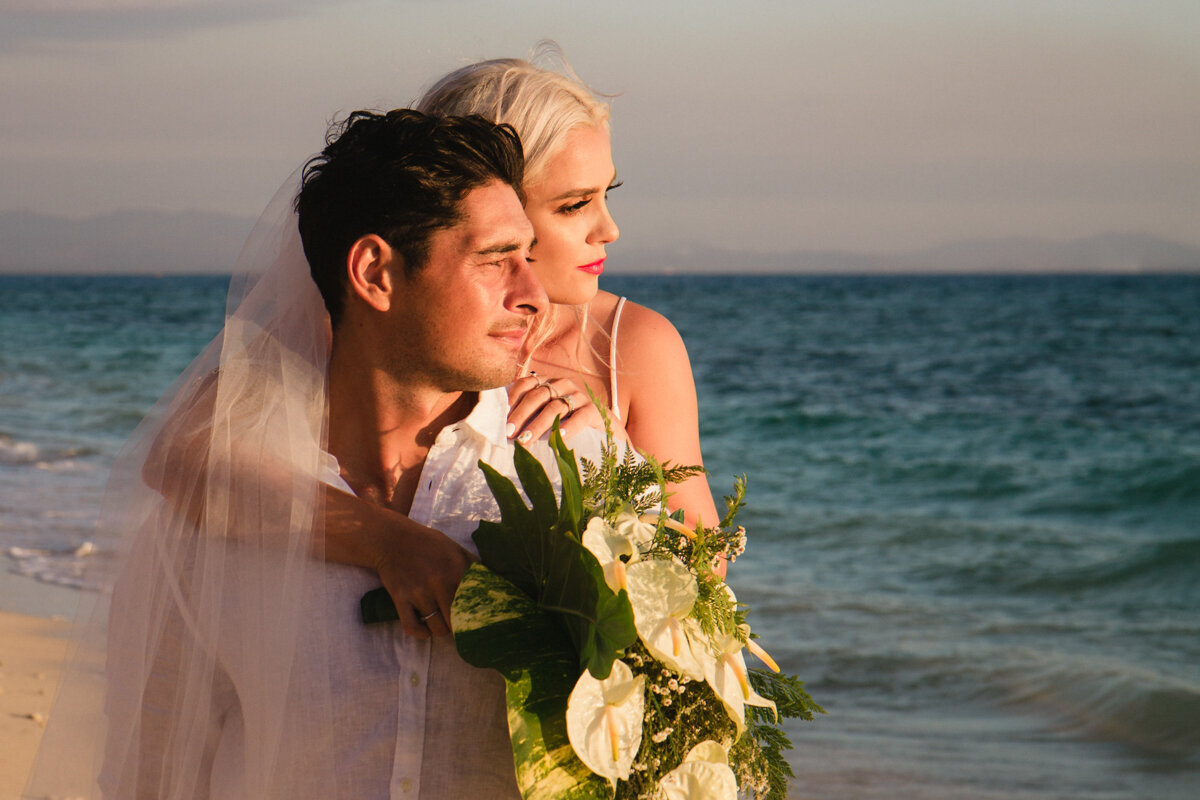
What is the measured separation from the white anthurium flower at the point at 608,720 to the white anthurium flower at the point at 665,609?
2.8 inches

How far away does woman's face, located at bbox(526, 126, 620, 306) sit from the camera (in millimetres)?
3277

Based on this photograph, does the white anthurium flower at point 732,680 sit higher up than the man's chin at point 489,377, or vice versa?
the man's chin at point 489,377

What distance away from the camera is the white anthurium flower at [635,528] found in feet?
6.47

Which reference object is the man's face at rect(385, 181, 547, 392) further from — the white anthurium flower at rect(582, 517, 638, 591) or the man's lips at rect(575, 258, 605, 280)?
the man's lips at rect(575, 258, 605, 280)

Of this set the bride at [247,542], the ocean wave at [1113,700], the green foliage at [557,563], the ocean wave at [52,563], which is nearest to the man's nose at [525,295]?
the bride at [247,542]

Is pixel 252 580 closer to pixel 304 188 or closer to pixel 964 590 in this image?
pixel 304 188

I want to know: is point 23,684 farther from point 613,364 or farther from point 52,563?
point 613,364

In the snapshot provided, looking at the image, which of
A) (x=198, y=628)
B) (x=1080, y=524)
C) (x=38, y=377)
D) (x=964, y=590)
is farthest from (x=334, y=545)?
(x=38, y=377)

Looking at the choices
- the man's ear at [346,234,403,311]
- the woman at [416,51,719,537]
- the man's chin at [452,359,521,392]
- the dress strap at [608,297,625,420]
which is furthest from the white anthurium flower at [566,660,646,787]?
the dress strap at [608,297,625,420]

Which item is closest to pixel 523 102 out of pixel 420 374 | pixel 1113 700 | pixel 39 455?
pixel 420 374

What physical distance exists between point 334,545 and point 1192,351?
2764 centimetres

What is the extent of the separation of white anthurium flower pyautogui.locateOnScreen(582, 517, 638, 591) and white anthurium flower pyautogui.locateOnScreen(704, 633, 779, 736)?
22 centimetres

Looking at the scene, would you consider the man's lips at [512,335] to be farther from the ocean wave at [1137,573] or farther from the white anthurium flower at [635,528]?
the ocean wave at [1137,573]

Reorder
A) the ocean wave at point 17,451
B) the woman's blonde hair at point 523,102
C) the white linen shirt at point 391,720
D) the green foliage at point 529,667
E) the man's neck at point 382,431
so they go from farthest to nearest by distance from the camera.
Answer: the ocean wave at point 17,451 < the woman's blonde hair at point 523,102 < the man's neck at point 382,431 < the white linen shirt at point 391,720 < the green foliage at point 529,667
